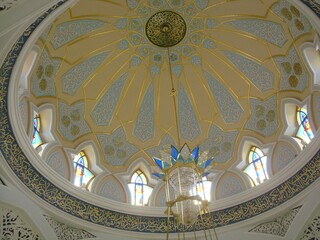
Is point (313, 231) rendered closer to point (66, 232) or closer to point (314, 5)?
point (314, 5)

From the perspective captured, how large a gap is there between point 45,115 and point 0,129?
1.99m

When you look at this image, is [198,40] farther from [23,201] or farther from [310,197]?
[23,201]

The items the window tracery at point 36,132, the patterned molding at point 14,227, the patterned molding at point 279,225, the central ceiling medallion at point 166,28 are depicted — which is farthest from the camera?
the central ceiling medallion at point 166,28

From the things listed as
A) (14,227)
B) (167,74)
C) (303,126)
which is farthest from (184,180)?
(167,74)

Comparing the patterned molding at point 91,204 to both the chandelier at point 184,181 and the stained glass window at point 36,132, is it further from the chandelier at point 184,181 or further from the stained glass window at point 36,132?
the chandelier at point 184,181

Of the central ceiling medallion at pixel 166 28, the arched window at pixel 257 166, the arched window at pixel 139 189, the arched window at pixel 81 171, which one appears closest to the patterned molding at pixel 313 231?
the arched window at pixel 257 166

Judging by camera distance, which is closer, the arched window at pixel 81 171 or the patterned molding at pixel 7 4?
the patterned molding at pixel 7 4

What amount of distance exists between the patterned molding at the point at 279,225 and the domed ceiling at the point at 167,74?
6.31 feet

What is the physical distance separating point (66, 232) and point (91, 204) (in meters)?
0.87

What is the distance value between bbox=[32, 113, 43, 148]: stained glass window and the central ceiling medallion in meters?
3.15

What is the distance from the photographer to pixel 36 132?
9.62 metres

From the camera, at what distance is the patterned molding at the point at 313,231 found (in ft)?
27.5

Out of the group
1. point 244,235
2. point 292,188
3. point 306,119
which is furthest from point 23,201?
point 306,119

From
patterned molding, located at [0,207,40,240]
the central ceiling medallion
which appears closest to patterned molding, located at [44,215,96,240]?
patterned molding, located at [0,207,40,240]
